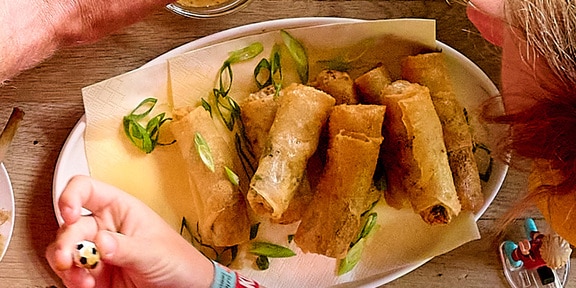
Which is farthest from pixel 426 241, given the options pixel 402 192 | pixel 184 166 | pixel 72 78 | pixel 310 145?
pixel 72 78

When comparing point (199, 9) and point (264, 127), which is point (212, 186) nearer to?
point (264, 127)

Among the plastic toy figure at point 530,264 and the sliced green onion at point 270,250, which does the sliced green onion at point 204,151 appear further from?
the plastic toy figure at point 530,264

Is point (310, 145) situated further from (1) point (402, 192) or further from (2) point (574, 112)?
(2) point (574, 112)

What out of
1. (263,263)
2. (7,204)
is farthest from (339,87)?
(7,204)

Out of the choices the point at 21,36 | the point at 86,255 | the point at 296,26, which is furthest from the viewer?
the point at 296,26

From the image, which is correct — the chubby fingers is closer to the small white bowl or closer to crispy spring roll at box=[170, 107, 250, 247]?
crispy spring roll at box=[170, 107, 250, 247]

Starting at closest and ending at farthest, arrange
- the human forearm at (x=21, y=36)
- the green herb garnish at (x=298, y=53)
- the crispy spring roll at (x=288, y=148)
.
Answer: the human forearm at (x=21, y=36)
the crispy spring roll at (x=288, y=148)
the green herb garnish at (x=298, y=53)

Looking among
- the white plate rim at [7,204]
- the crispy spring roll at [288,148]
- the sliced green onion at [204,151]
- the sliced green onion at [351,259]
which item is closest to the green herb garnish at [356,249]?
the sliced green onion at [351,259]

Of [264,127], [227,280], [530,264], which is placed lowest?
[530,264]
